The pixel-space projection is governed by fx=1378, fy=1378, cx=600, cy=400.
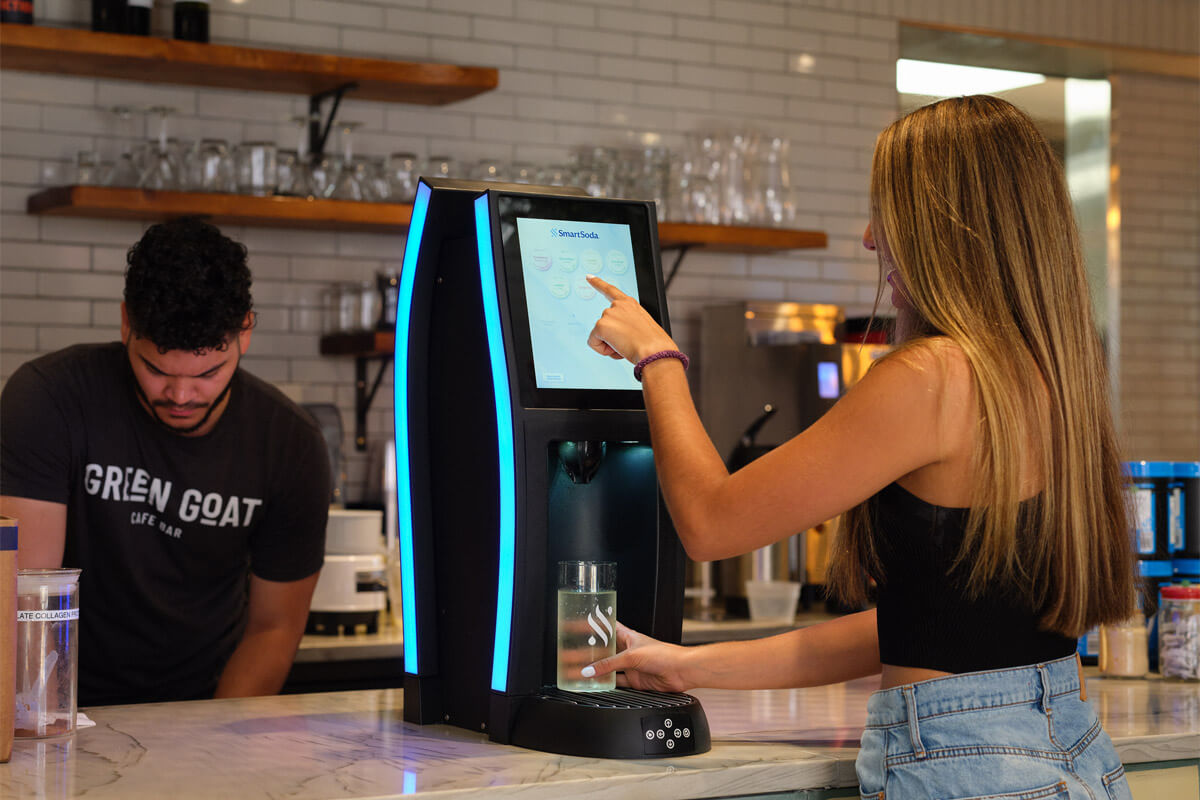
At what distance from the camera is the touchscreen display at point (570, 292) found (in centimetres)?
169

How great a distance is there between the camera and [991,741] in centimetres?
144

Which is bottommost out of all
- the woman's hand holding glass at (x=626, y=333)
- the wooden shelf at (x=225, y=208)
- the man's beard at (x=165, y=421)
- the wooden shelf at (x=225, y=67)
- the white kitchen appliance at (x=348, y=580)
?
the white kitchen appliance at (x=348, y=580)

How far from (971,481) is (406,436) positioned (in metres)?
0.75

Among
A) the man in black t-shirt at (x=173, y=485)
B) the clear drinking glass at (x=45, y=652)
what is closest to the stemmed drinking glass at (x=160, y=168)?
the man in black t-shirt at (x=173, y=485)

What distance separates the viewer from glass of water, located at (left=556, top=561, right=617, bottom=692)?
166 cm

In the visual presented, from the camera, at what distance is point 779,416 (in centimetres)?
439

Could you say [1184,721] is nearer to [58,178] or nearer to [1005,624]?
[1005,624]

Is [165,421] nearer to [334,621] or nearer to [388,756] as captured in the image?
[334,621]

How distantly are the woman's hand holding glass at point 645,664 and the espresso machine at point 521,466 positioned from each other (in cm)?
3

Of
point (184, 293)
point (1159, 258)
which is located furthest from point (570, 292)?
point (1159, 258)

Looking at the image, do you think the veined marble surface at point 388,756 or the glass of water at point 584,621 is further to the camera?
the glass of water at point 584,621

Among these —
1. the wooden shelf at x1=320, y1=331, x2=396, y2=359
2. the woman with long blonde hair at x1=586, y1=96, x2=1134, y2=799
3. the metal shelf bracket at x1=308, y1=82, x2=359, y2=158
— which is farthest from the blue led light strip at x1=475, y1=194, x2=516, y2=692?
the metal shelf bracket at x1=308, y1=82, x2=359, y2=158

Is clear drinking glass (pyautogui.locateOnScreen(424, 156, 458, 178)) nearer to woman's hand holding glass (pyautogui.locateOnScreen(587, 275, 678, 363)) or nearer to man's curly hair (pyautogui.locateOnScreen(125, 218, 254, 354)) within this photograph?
man's curly hair (pyautogui.locateOnScreen(125, 218, 254, 354))

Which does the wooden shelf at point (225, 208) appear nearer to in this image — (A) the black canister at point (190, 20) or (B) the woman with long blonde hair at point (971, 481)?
(A) the black canister at point (190, 20)
